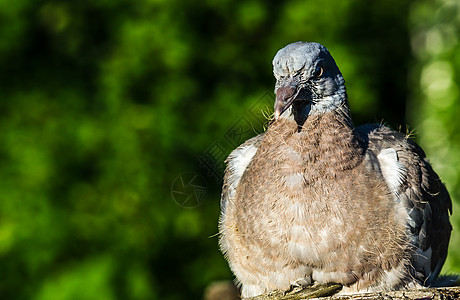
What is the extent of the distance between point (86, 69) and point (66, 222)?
188 cm

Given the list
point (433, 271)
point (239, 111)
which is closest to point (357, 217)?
point (433, 271)

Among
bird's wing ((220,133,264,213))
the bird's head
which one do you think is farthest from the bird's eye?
bird's wing ((220,133,264,213))

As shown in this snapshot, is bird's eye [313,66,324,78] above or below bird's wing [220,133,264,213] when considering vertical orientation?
above

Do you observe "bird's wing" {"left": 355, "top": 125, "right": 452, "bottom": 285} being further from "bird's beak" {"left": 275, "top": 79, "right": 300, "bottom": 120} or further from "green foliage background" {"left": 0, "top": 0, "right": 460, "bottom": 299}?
"green foliage background" {"left": 0, "top": 0, "right": 460, "bottom": 299}

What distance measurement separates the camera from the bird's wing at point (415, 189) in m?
2.93

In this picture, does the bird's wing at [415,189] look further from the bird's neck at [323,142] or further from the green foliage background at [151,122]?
the green foliage background at [151,122]

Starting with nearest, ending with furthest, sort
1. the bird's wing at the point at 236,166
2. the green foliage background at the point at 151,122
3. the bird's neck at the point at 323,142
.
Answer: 1. the bird's neck at the point at 323,142
2. the bird's wing at the point at 236,166
3. the green foliage background at the point at 151,122

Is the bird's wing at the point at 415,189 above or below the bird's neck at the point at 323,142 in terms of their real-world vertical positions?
below

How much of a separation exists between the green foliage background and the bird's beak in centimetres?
280

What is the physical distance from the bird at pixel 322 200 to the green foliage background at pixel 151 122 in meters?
2.65

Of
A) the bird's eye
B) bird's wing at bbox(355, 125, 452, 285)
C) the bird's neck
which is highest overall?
the bird's eye

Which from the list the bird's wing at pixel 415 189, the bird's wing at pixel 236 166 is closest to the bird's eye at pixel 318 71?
the bird's wing at pixel 415 189

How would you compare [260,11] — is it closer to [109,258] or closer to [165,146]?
[165,146]

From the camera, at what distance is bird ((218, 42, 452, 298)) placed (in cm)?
273
